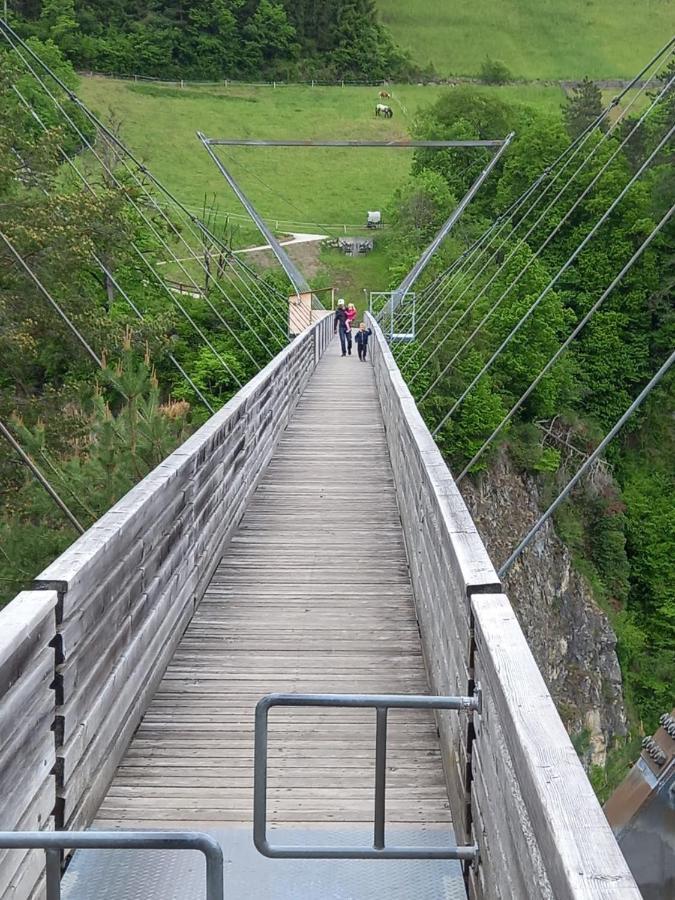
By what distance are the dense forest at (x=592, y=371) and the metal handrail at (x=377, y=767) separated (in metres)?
27.4

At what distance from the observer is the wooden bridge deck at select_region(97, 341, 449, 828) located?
405cm

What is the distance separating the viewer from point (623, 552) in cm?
4081

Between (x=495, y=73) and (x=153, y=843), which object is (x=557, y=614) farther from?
(x=495, y=73)

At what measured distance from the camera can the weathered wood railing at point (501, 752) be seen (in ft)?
6.50

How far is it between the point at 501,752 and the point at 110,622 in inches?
71.9

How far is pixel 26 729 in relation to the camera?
301 centimetres

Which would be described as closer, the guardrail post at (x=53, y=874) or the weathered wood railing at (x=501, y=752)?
the weathered wood railing at (x=501, y=752)

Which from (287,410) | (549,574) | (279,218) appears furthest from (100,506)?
(279,218)

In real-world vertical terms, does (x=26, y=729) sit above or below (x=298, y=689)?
above

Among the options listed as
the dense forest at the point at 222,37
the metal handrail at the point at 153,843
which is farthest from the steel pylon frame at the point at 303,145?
the dense forest at the point at 222,37

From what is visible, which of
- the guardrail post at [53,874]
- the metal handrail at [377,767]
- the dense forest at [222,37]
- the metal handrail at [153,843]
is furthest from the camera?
the dense forest at [222,37]

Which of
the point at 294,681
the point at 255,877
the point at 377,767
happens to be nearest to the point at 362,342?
the point at 294,681

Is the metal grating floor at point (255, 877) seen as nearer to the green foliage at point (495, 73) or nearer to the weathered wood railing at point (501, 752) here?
the weathered wood railing at point (501, 752)

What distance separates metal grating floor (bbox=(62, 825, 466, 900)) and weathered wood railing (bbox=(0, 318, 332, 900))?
218 mm
